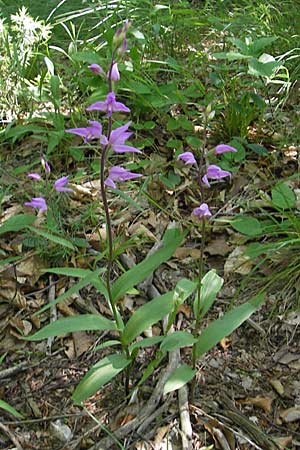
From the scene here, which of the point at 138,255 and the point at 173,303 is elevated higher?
the point at 173,303

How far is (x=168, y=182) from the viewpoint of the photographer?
2.71 m

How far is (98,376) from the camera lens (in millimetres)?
1806

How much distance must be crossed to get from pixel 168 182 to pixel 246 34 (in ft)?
3.49

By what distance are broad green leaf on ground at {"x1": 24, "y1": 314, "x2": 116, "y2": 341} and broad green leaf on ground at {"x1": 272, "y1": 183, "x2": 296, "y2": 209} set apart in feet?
2.95

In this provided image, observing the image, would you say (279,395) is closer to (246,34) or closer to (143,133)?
(143,133)

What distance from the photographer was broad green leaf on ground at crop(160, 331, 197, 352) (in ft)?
6.00

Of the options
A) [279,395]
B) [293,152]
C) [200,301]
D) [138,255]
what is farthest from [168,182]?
[279,395]

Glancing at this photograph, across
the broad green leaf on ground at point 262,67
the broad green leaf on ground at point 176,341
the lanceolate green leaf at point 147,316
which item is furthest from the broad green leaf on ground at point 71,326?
the broad green leaf on ground at point 262,67

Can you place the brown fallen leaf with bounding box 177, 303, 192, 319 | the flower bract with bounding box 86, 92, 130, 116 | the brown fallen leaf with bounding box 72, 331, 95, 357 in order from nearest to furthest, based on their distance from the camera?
the flower bract with bounding box 86, 92, 130, 116 < the brown fallen leaf with bounding box 72, 331, 95, 357 < the brown fallen leaf with bounding box 177, 303, 192, 319

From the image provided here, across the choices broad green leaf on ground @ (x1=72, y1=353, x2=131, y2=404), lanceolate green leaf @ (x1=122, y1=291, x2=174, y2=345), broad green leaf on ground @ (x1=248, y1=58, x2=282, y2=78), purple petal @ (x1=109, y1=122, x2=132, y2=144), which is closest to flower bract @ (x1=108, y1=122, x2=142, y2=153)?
purple petal @ (x1=109, y1=122, x2=132, y2=144)

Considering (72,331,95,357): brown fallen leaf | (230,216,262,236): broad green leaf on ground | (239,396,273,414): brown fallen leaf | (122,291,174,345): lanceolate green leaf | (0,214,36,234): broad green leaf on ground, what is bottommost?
(239,396,273,414): brown fallen leaf

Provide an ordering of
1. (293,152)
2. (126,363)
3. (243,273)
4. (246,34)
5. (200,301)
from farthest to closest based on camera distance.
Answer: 1. (246,34)
2. (293,152)
3. (243,273)
4. (200,301)
5. (126,363)

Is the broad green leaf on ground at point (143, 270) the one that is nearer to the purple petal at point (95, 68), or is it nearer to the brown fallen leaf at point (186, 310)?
the brown fallen leaf at point (186, 310)

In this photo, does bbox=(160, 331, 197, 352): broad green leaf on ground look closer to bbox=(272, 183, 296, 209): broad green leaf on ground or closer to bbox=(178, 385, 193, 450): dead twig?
bbox=(178, 385, 193, 450): dead twig
